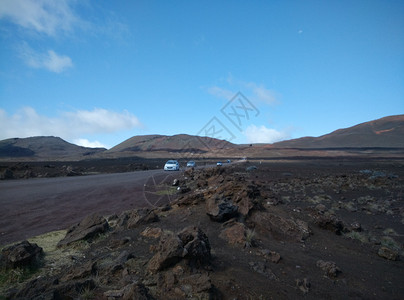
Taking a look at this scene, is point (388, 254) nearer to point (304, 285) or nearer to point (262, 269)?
point (304, 285)

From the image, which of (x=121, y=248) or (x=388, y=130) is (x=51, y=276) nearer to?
(x=121, y=248)

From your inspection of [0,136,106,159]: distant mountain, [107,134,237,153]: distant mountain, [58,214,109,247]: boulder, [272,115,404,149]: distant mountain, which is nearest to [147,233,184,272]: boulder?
[58,214,109,247]: boulder

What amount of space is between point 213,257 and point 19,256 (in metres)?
3.46

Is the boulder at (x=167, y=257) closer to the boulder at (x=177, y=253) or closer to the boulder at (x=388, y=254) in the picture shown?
the boulder at (x=177, y=253)

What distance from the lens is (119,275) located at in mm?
4613

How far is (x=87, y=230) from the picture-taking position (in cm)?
695

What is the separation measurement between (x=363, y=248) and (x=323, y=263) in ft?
8.56

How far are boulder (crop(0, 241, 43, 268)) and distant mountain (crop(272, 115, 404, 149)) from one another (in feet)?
437

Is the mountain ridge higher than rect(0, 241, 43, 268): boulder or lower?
higher

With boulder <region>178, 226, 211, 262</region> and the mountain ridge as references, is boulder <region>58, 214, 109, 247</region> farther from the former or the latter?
the mountain ridge

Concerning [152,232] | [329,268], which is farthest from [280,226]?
[152,232]

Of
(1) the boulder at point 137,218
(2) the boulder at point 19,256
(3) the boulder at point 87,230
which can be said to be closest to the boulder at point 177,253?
(2) the boulder at point 19,256

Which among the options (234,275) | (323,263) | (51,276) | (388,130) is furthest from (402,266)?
(388,130)

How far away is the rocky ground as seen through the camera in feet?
13.9
